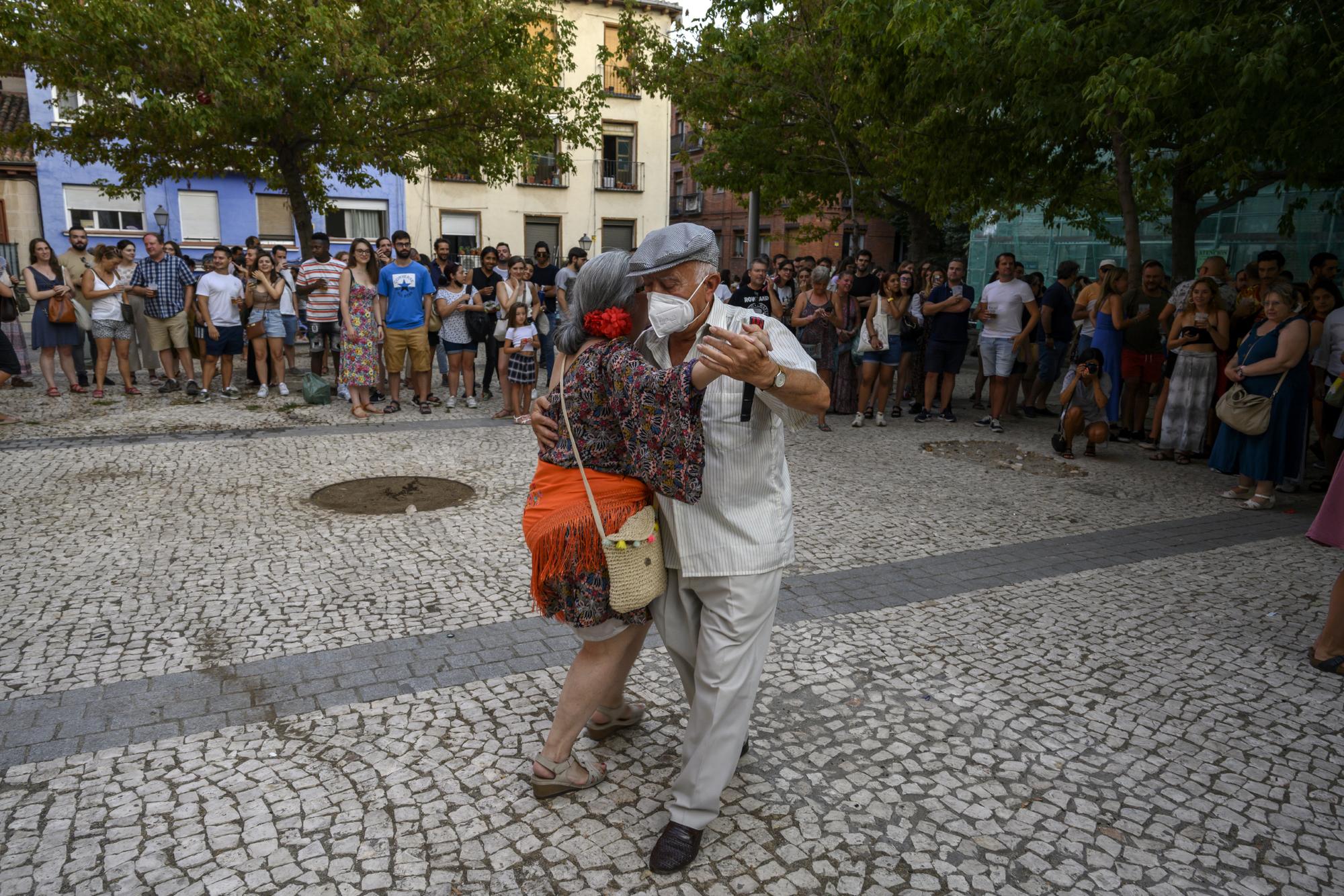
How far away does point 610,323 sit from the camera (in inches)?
103

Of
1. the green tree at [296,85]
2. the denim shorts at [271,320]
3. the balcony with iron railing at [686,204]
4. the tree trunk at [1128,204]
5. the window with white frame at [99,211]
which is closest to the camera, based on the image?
the tree trunk at [1128,204]

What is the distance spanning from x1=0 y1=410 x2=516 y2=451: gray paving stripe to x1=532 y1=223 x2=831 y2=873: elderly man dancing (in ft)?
23.0

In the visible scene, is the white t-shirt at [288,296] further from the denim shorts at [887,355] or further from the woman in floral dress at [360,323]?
the denim shorts at [887,355]

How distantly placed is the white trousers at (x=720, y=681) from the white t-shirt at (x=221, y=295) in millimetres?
9481

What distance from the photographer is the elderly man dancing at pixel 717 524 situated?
2521 millimetres

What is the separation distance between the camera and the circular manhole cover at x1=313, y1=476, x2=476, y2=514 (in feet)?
20.9

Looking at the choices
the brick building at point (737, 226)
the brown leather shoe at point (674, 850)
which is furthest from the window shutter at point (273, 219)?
the brown leather shoe at point (674, 850)

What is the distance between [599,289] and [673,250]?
0.31m

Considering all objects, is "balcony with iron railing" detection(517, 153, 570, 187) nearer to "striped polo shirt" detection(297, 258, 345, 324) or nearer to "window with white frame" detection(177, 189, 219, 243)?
"window with white frame" detection(177, 189, 219, 243)

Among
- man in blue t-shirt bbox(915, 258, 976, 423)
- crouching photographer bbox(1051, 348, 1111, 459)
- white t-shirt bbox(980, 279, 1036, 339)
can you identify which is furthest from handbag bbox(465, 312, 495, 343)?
crouching photographer bbox(1051, 348, 1111, 459)

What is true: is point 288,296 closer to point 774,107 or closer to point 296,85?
point 296,85

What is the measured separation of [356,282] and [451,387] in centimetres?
177

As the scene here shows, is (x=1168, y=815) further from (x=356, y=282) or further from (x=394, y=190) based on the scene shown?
(x=394, y=190)

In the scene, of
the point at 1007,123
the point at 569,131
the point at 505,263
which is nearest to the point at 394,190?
the point at 569,131
